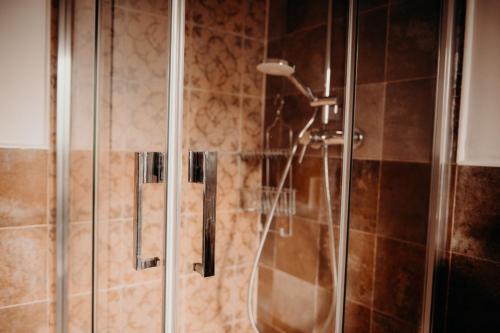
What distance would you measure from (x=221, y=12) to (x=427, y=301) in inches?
45.8

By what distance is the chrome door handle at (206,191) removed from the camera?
2.53 feet

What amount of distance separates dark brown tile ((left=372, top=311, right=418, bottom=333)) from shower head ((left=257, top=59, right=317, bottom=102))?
75 cm

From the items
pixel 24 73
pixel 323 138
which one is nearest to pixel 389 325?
pixel 323 138

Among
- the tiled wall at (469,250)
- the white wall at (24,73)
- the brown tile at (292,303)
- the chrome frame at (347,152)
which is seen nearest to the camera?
the chrome frame at (347,152)

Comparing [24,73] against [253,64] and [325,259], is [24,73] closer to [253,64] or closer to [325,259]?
[253,64]

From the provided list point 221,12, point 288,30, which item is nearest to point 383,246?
point 288,30

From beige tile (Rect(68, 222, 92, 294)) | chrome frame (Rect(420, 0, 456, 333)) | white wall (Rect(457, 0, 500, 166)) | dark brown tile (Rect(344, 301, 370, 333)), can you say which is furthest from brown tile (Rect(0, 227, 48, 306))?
white wall (Rect(457, 0, 500, 166))

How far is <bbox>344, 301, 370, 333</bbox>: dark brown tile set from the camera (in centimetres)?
89

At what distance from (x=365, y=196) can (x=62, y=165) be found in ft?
3.13

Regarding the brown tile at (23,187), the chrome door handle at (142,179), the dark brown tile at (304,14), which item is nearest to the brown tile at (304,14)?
the dark brown tile at (304,14)

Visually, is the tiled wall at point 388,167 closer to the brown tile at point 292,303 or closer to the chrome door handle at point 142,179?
the brown tile at point 292,303

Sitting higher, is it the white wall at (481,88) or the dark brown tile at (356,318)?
the white wall at (481,88)

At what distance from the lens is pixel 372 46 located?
935mm

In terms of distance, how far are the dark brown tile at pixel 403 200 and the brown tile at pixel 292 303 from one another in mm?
350
